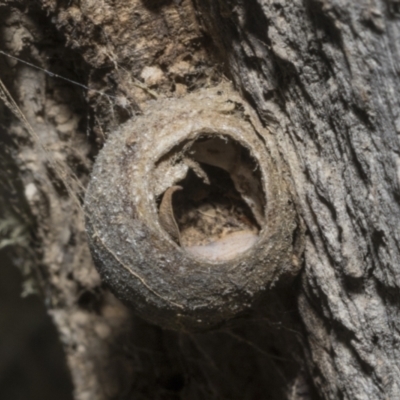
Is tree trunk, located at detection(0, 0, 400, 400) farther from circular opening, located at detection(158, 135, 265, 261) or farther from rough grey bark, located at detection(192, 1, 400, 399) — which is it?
circular opening, located at detection(158, 135, 265, 261)

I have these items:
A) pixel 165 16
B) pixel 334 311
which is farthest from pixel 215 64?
pixel 334 311

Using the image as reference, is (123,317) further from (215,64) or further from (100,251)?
(215,64)

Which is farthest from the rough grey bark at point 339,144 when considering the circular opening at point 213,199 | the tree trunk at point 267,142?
the circular opening at point 213,199

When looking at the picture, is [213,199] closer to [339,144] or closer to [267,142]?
[267,142]

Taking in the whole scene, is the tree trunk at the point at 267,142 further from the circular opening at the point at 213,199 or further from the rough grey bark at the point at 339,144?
the circular opening at the point at 213,199

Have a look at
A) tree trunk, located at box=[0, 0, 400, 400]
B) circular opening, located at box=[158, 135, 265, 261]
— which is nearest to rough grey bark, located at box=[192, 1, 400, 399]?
tree trunk, located at box=[0, 0, 400, 400]

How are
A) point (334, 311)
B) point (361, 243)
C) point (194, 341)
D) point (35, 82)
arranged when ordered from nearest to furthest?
1. point (361, 243)
2. point (334, 311)
3. point (35, 82)
4. point (194, 341)
